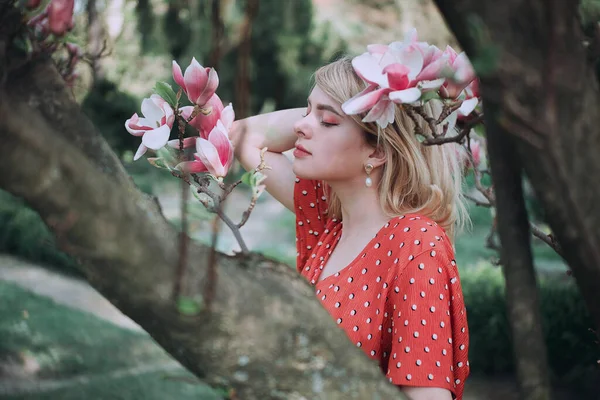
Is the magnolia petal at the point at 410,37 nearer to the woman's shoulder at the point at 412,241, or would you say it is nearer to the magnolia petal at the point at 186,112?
the magnolia petal at the point at 186,112

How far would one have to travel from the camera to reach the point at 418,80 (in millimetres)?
1156

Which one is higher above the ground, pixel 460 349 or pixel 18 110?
pixel 18 110

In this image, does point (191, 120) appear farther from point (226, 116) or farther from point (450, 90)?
point (450, 90)

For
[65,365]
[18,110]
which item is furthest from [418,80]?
[65,365]

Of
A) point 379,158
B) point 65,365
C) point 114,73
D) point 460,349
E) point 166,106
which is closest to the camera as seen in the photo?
point 166,106

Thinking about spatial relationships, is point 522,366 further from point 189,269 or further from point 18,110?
point 18,110

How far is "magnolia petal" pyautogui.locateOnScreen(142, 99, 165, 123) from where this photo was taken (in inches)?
54.3

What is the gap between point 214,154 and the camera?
1.38m

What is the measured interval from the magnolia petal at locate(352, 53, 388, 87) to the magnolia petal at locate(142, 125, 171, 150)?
39cm

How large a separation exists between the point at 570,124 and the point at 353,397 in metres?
0.41

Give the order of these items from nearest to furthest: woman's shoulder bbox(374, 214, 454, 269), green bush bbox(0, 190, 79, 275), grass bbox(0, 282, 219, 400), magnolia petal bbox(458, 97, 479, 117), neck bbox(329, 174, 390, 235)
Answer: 1. magnolia petal bbox(458, 97, 479, 117)
2. woman's shoulder bbox(374, 214, 454, 269)
3. neck bbox(329, 174, 390, 235)
4. grass bbox(0, 282, 219, 400)
5. green bush bbox(0, 190, 79, 275)

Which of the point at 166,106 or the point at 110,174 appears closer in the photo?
the point at 110,174

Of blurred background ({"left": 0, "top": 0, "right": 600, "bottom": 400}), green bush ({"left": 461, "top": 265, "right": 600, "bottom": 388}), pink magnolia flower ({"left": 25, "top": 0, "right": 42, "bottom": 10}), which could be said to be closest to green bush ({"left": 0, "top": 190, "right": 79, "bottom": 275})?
blurred background ({"left": 0, "top": 0, "right": 600, "bottom": 400})

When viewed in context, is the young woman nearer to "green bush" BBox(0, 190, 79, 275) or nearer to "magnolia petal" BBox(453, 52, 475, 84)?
"magnolia petal" BBox(453, 52, 475, 84)
